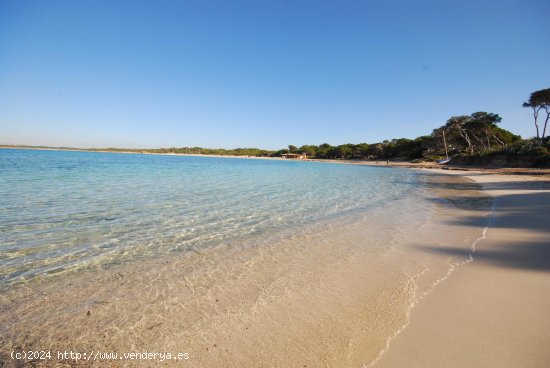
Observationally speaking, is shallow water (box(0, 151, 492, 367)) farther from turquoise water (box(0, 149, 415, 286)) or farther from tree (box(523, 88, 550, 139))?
tree (box(523, 88, 550, 139))

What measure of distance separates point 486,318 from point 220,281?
134 inches

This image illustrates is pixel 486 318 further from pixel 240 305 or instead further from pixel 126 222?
pixel 126 222

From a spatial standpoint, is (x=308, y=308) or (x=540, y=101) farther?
(x=540, y=101)

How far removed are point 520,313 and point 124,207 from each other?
1012cm

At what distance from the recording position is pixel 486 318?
3014mm

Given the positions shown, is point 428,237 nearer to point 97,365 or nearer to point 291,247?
point 291,247

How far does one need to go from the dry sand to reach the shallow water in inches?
8.2

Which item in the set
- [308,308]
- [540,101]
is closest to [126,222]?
[308,308]

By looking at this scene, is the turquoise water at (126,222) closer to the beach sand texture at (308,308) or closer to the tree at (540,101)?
the beach sand texture at (308,308)

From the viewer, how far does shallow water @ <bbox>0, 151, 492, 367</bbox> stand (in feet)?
8.95

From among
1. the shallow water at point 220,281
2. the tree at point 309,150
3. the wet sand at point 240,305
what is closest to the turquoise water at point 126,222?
the shallow water at point 220,281

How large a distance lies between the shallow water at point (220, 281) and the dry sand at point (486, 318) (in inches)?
8.2

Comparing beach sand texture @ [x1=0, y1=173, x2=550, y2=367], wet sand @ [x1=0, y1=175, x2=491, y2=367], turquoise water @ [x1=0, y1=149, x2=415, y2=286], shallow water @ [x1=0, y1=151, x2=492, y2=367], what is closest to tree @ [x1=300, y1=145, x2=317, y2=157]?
turquoise water @ [x1=0, y1=149, x2=415, y2=286]

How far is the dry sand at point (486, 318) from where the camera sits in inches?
94.7
